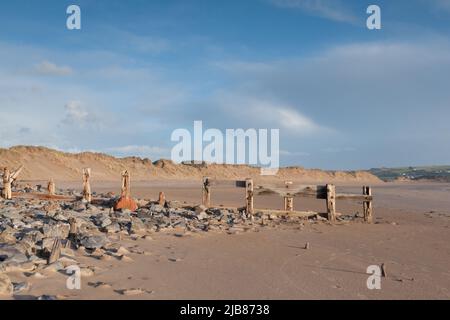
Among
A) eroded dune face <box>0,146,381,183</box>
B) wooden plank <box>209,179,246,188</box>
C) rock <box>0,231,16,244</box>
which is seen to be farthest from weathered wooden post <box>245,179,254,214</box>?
eroded dune face <box>0,146,381,183</box>

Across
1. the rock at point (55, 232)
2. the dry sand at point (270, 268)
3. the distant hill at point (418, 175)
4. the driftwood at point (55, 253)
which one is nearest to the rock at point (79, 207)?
the dry sand at point (270, 268)

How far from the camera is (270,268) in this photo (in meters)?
8.42

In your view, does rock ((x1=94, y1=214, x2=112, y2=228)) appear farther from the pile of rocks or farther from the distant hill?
the distant hill

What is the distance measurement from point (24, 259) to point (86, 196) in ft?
37.6

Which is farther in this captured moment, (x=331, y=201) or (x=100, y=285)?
(x=331, y=201)

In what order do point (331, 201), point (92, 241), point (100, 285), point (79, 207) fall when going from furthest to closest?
point (331, 201) < point (79, 207) < point (92, 241) < point (100, 285)

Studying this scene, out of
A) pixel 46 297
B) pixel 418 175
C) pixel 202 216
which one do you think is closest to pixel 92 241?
pixel 46 297

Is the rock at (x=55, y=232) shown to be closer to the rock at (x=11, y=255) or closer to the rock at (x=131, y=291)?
the rock at (x=11, y=255)

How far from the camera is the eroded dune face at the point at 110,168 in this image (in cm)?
5300

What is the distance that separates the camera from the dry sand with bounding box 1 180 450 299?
6734 mm

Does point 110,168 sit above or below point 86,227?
above

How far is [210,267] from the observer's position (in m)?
8.41

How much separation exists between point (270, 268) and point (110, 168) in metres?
57.1

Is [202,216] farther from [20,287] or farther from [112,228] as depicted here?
[20,287]
